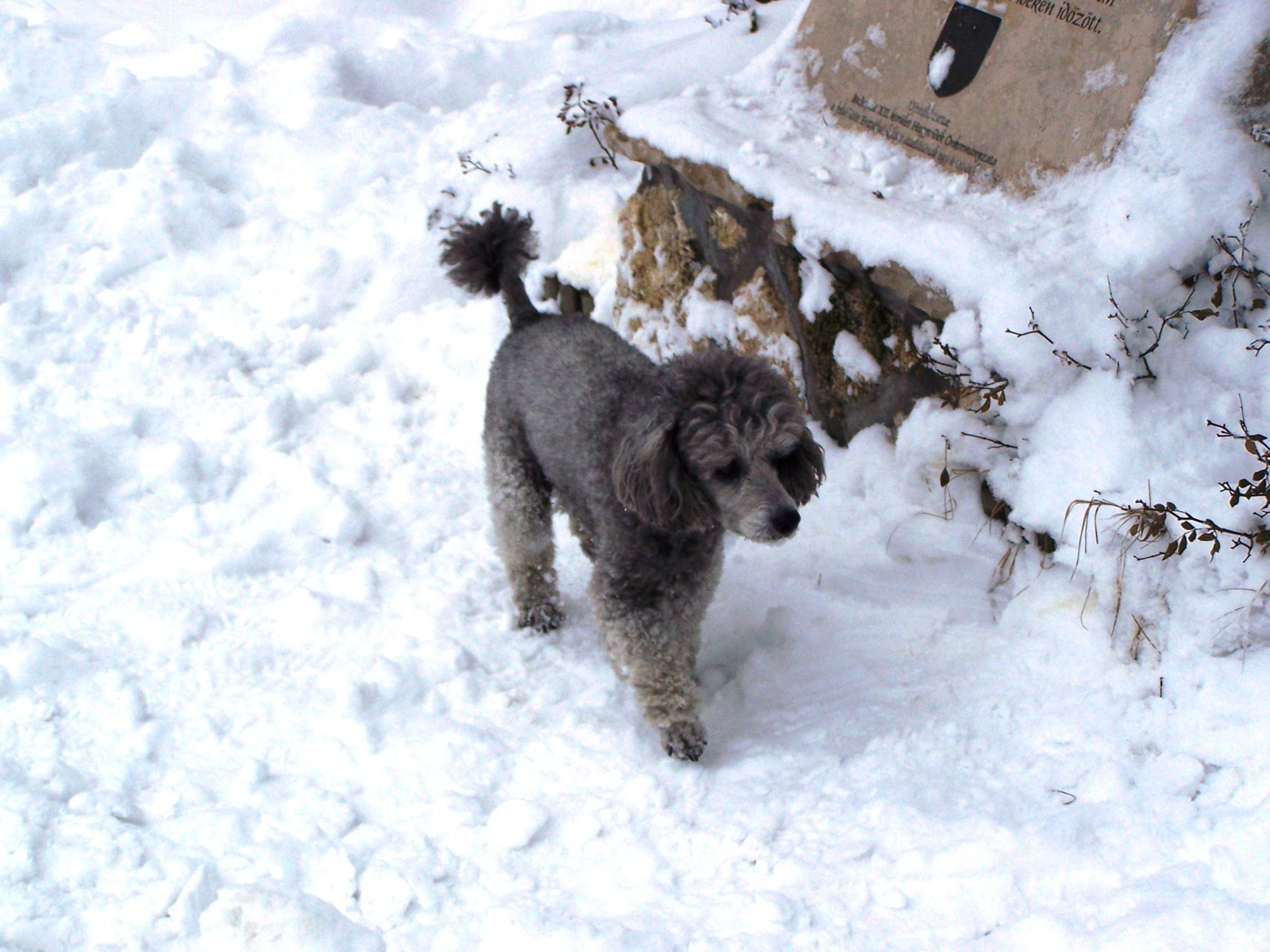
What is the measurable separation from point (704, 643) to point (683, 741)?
0.61m

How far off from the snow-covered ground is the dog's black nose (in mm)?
862

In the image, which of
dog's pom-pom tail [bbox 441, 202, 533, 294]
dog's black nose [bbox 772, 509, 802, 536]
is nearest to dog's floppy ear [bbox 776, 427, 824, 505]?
dog's black nose [bbox 772, 509, 802, 536]

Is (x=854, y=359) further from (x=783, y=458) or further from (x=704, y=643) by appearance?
(x=704, y=643)

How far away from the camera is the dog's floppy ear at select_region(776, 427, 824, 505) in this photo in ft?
9.02

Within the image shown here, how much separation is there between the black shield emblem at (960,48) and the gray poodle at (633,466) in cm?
206

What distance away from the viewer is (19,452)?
12.8ft

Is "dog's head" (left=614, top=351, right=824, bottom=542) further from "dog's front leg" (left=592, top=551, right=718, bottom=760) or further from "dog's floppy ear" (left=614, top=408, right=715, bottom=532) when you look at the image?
"dog's front leg" (left=592, top=551, right=718, bottom=760)

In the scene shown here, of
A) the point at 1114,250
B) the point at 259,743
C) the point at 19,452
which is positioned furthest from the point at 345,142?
the point at 1114,250

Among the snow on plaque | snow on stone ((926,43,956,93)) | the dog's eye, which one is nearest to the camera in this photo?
the dog's eye

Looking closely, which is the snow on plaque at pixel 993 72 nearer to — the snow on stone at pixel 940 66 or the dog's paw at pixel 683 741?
the snow on stone at pixel 940 66

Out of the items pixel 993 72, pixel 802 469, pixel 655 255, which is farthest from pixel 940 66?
pixel 802 469

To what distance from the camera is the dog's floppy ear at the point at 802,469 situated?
9.02 ft

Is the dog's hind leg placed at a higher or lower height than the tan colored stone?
lower

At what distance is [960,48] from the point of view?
3.84 meters
